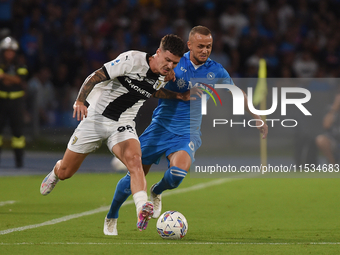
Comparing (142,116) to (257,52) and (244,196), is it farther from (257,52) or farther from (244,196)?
(257,52)

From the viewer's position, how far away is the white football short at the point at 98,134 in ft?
18.7

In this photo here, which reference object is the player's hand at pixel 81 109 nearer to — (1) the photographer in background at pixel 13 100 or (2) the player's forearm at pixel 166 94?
(2) the player's forearm at pixel 166 94

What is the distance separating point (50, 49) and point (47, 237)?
10.3 m

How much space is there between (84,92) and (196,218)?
2.33 m

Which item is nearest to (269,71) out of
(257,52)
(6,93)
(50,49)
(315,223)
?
(257,52)

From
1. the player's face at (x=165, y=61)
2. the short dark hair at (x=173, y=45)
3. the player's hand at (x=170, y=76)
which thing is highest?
the short dark hair at (x=173, y=45)

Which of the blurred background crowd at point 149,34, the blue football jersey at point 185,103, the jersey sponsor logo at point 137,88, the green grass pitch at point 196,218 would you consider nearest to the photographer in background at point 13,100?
the green grass pitch at point 196,218

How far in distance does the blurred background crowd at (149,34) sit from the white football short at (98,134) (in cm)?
782

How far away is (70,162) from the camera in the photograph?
235 inches

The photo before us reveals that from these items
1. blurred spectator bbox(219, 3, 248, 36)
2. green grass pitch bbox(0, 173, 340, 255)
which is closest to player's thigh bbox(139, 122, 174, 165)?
green grass pitch bbox(0, 173, 340, 255)

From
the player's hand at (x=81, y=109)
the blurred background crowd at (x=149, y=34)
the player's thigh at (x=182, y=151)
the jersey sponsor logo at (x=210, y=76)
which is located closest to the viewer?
the player's hand at (x=81, y=109)

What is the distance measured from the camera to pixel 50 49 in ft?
49.8

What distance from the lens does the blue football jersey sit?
639 cm

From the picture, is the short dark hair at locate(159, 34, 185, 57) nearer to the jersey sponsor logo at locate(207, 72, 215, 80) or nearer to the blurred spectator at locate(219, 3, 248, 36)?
the jersey sponsor logo at locate(207, 72, 215, 80)
